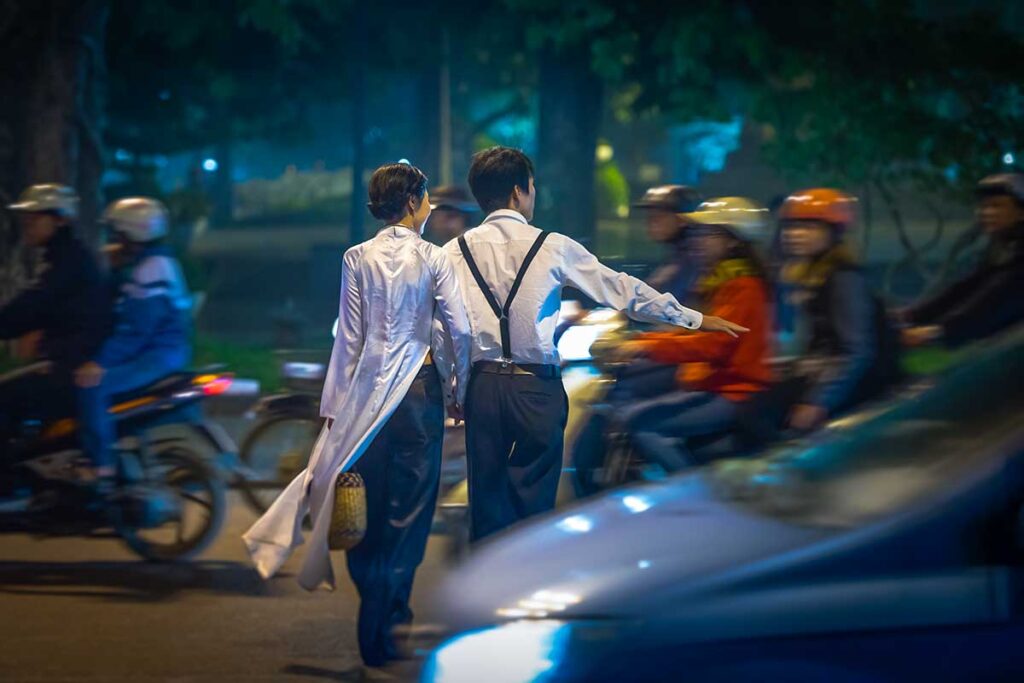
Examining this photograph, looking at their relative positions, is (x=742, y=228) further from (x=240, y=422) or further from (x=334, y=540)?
(x=240, y=422)

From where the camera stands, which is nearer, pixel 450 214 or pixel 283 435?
pixel 450 214

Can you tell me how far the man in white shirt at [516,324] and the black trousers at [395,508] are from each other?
0.16 m

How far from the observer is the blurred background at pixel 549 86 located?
550 inches

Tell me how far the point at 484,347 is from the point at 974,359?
1897mm

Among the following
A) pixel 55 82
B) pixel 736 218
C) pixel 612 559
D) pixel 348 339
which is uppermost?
pixel 55 82

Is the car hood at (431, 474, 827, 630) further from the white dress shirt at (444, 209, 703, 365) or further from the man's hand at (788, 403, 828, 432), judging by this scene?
the man's hand at (788, 403, 828, 432)

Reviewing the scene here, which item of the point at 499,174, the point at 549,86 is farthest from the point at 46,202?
the point at 549,86

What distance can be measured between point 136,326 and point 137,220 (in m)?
0.50

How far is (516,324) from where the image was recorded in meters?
5.34

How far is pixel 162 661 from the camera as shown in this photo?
5.67 metres

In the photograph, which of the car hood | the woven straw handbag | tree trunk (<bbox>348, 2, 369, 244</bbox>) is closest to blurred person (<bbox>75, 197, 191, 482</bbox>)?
the woven straw handbag

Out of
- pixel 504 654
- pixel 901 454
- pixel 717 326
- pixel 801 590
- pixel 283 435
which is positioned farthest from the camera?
pixel 283 435

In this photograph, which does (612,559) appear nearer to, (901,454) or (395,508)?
(901,454)

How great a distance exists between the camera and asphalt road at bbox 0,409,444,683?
5566 mm
